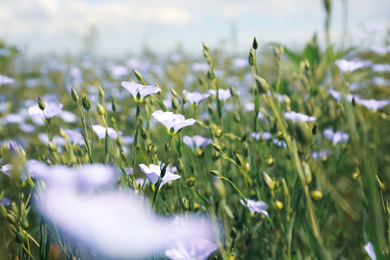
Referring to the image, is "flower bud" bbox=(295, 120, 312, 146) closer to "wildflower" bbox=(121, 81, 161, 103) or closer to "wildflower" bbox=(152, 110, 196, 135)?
"wildflower" bbox=(152, 110, 196, 135)

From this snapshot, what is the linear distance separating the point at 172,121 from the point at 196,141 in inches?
11.2

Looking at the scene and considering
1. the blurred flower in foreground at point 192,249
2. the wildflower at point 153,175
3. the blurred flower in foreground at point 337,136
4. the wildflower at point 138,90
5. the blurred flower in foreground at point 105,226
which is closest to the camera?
the blurred flower in foreground at point 105,226

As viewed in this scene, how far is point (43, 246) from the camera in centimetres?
85

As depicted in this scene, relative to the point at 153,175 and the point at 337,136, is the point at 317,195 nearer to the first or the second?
the point at 337,136

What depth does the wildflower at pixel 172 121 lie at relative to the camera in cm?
87

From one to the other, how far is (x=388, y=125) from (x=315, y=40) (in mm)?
844

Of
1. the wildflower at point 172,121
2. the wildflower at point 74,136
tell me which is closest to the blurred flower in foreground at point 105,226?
the wildflower at point 172,121

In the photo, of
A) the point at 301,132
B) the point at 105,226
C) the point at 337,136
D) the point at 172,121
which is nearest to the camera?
the point at 105,226

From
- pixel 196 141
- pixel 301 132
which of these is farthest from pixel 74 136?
pixel 301 132

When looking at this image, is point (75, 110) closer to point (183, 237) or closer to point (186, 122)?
point (186, 122)

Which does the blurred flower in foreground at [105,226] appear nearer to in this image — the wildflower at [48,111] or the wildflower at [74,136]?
the wildflower at [48,111]

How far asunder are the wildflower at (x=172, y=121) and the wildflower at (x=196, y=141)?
0.67ft

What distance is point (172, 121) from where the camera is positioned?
91 centimetres

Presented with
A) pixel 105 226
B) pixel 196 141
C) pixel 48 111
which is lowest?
pixel 196 141
